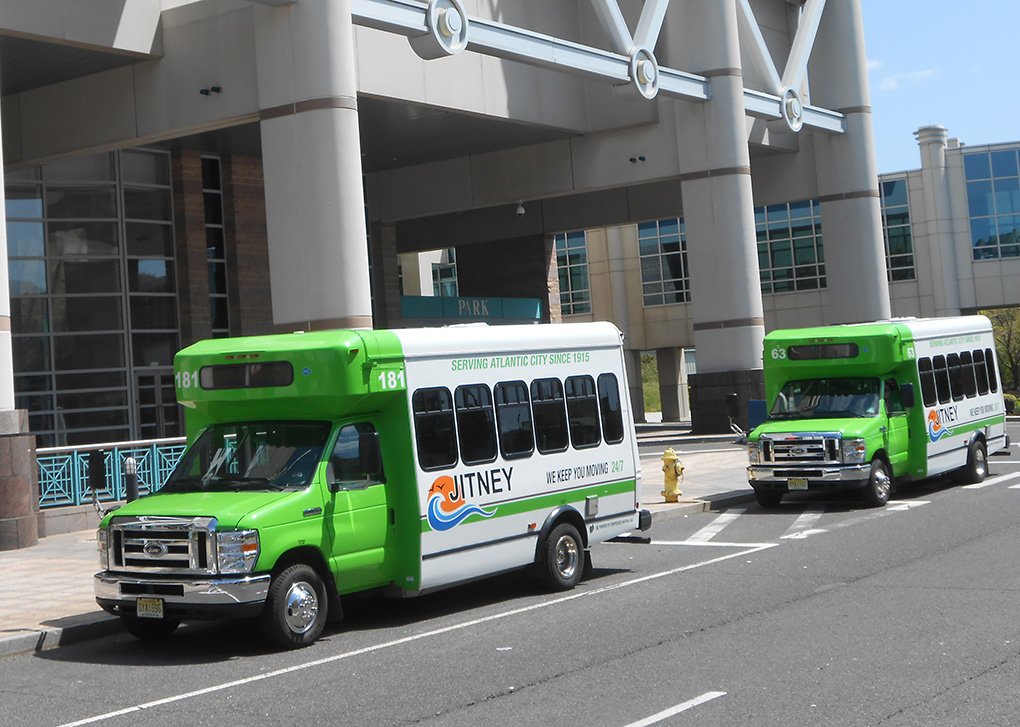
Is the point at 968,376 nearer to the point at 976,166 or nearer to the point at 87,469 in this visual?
the point at 87,469

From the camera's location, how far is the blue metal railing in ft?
59.0

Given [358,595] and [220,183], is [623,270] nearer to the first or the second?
[220,183]

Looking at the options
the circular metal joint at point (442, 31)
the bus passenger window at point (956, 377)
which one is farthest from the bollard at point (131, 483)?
the circular metal joint at point (442, 31)

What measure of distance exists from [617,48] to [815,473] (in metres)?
15.5

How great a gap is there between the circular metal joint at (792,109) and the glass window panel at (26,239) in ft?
67.8

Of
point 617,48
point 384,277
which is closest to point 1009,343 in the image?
point 384,277

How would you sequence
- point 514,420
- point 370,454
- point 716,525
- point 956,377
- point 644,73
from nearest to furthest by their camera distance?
point 370,454 → point 514,420 → point 716,525 → point 956,377 → point 644,73

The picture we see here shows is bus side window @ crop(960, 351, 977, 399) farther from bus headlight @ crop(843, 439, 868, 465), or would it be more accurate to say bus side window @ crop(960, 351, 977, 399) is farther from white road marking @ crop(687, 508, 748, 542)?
white road marking @ crop(687, 508, 748, 542)

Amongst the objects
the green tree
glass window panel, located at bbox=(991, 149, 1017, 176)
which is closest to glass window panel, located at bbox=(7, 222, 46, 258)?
the green tree

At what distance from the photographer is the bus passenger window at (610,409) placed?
43.2ft

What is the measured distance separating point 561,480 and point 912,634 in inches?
166

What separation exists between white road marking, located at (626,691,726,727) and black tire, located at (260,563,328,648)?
3.67m

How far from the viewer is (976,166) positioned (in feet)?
185

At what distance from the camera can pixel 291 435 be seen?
1047cm
